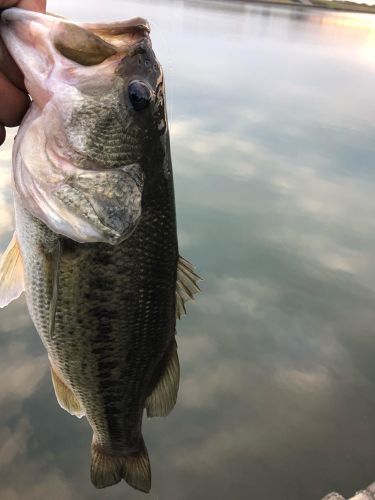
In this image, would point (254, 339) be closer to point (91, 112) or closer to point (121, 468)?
point (121, 468)

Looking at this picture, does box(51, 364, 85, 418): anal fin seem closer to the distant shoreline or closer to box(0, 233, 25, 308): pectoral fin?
box(0, 233, 25, 308): pectoral fin

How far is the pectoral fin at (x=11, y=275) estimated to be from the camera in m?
1.58

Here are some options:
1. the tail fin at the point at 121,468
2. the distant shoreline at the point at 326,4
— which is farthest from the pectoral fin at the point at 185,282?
the distant shoreline at the point at 326,4

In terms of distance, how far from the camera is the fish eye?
139 centimetres

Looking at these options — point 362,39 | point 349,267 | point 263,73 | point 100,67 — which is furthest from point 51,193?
point 362,39

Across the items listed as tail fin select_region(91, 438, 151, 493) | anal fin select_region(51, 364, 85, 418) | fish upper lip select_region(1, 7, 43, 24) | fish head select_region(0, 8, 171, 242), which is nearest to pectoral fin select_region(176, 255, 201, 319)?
fish head select_region(0, 8, 171, 242)

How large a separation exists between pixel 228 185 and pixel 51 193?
20.3 feet

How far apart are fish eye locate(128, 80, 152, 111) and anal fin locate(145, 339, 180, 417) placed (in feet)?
3.19

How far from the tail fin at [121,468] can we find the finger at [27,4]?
170cm

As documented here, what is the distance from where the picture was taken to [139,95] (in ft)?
4.60

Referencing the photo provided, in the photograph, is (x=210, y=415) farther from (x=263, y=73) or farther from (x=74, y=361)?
(x=263, y=73)

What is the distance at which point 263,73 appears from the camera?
50.2 ft

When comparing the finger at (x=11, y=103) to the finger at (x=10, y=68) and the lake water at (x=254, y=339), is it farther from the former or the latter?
the lake water at (x=254, y=339)

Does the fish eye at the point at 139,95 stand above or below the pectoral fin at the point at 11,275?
above
